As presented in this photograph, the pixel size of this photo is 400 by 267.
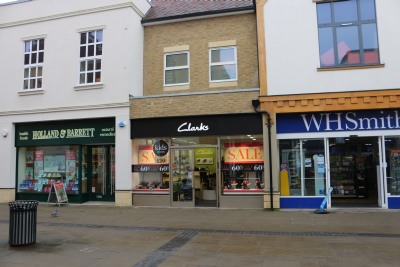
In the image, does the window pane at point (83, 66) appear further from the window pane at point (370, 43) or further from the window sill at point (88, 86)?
the window pane at point (370, 43)

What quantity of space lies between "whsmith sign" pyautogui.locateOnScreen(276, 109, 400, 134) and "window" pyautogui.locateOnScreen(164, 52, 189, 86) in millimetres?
4209

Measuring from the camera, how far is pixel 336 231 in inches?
358

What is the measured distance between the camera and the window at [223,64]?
14344 millimetres

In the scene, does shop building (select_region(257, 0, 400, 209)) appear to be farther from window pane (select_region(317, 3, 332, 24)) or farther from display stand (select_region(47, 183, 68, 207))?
display stand (select_region(47, 183, 68, 207))

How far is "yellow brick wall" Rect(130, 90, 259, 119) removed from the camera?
13203mm

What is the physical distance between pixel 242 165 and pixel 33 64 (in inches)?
387

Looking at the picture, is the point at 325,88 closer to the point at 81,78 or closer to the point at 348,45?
the point at 348,45

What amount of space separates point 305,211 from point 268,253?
18.2ft

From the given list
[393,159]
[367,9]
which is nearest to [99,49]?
[367,9]

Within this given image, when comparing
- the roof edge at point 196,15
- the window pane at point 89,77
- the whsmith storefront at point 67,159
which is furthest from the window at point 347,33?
the window pane at point 89,77

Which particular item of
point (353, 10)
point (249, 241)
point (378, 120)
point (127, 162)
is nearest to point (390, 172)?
point (378, 120)

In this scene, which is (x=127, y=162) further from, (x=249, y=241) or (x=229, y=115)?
(x=249, y=241)

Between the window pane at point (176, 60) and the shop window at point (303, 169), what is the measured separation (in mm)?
5283

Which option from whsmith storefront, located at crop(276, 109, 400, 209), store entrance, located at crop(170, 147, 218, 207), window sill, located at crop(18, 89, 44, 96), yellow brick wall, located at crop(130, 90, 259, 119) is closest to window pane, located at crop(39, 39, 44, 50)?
window sill, located at crop(18, 89, 44, 96)
